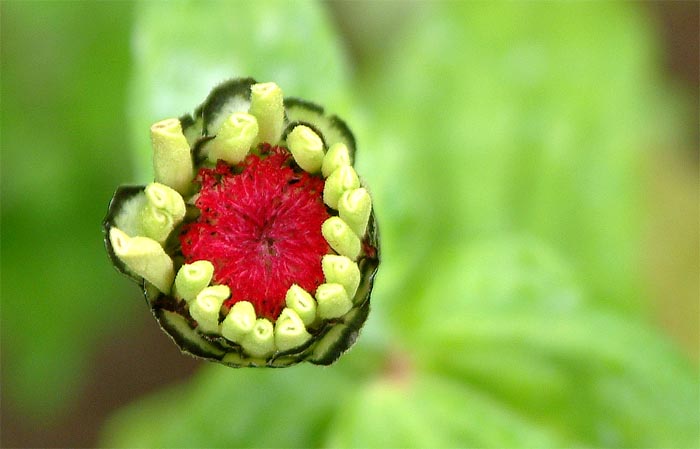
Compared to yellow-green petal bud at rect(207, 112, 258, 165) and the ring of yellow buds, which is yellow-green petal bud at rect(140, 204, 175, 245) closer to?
the ring of yellow buds

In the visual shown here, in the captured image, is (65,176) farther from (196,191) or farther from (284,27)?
(196,191)

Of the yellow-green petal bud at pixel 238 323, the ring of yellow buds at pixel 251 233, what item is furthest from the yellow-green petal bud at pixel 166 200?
the yellow-green petal bud at pixel 238 323

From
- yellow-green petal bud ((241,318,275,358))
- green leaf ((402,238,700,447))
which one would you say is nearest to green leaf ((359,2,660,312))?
green leaf ((402,238,700,447))

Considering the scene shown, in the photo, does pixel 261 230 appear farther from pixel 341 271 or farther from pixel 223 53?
pixel 223 53

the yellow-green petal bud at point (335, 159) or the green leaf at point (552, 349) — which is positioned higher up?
the yellow-green petal bud at point (335, 159)

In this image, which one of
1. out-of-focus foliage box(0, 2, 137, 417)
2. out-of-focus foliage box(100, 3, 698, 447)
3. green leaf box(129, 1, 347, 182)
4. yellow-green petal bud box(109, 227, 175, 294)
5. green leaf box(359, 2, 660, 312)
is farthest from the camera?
out-of-focus foliage box(0, 2, 137, 417)

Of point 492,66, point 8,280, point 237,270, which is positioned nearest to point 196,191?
point 237,270

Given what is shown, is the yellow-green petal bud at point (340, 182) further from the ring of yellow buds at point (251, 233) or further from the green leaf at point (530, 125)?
the green leaf at point (530, 125)
